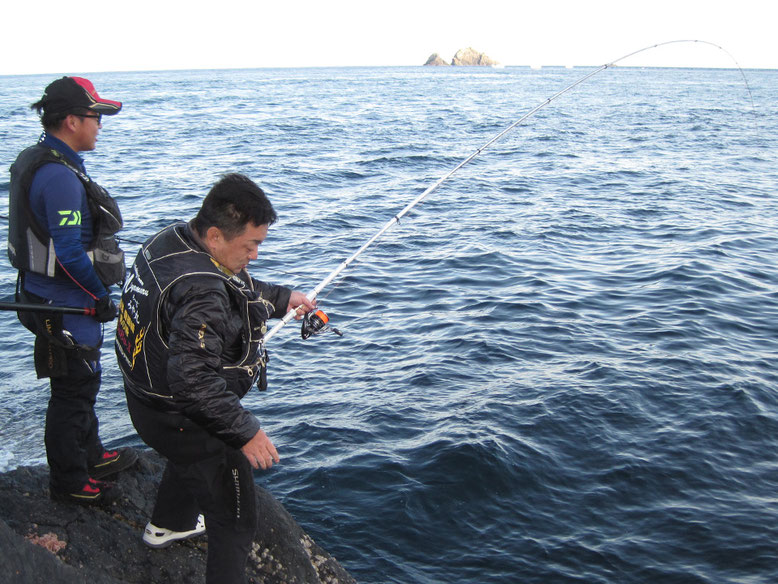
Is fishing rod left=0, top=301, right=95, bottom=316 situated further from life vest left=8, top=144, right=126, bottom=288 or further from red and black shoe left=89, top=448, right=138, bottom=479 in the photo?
red and black shoe left=89, top=448, right=138, bottom=479

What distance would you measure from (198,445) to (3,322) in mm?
6965

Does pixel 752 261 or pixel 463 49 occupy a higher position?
pixel 463 49

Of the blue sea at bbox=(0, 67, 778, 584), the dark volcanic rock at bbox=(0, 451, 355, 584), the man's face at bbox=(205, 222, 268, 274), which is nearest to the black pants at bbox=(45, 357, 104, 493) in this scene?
the dark volcanic rock at bbox=(0, 451, 355, 584)

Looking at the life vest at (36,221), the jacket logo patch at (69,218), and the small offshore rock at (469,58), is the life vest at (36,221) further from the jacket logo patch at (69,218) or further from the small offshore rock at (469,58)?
the small offshore rock at (469,58)

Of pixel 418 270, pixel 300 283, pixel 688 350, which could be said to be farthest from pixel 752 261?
pixel 300 283

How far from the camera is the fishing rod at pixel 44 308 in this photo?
124 inches

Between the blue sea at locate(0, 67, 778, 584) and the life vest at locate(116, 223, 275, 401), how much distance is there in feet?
7.04

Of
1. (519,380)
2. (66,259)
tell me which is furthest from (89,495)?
(519,380)

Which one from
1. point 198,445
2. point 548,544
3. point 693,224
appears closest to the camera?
point 198,445

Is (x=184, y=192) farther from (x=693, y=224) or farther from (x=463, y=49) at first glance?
(x=463, y=49)

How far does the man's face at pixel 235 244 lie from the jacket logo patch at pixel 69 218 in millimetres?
977

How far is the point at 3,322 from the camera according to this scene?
331 inches

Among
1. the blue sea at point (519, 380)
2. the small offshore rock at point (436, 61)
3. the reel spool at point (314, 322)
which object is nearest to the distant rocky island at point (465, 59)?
the small offshore rock at point (436, 61)

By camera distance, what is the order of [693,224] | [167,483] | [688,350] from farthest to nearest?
[693,224] < [688,350] < [167,483]
